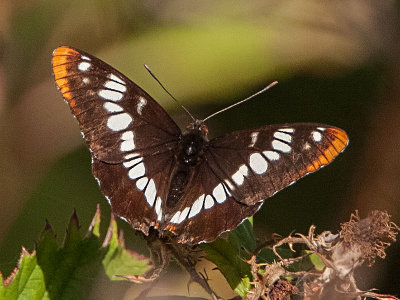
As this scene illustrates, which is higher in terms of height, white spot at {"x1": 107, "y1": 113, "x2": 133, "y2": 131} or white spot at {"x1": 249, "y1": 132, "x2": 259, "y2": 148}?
white spot at {"x1": 107, "y1": 113, "x2": 133, "y2": 131}

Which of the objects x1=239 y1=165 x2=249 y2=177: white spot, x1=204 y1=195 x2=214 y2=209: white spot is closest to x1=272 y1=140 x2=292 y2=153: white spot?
x1=239 y1=165 x2=249 y2=177: white spot

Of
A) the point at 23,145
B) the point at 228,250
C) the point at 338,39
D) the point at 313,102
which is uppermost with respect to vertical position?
the point at 23,145

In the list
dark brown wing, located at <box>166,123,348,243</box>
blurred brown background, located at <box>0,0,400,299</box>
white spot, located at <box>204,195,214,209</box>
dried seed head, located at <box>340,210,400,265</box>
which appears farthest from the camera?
blurred brown background, located at <box>0,0,400,299</box>

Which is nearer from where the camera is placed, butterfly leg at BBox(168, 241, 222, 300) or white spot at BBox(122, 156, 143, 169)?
butterfly leg at BBox(168, 241, 222, 300)

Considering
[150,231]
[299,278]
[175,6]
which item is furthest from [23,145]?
[299,278]

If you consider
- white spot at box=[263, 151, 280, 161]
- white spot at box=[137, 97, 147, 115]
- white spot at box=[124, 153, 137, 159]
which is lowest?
white spot at box=[263, 151, 280, 161]

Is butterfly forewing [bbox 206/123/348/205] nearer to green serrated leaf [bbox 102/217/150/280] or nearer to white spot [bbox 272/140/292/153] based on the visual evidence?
white spot [bbox 272/140/292/153]

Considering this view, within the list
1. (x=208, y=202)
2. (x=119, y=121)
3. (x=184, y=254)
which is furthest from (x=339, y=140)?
(x=119, y=121)

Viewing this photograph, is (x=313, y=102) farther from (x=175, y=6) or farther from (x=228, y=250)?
(x=228, y=250)
